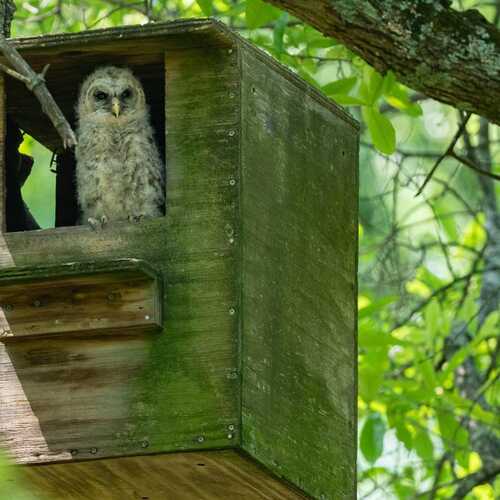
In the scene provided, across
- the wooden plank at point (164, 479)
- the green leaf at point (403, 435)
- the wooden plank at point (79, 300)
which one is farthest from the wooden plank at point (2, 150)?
the green leaf at point (403, 435)

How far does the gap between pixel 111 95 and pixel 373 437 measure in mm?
1939

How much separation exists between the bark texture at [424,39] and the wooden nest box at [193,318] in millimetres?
239

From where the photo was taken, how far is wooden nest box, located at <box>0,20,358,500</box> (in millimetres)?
3488

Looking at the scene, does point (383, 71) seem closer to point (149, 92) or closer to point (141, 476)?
point (149, 92)

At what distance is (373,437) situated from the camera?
545 cm

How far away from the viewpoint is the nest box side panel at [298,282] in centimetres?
359

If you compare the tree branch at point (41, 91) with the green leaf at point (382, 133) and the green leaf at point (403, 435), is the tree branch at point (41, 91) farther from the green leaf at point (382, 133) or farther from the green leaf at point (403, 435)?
the green leaf at point (403, 435)

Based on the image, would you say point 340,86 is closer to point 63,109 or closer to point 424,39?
point 424,39

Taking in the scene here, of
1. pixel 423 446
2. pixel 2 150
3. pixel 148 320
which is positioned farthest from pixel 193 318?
pixel 423 446

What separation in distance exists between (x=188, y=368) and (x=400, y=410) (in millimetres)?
2279

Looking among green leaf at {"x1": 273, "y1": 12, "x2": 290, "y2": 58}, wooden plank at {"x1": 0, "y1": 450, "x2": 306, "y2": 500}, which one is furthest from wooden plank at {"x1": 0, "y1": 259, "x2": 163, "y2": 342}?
green leaf at {"x1": 273, "y1": 12, "x2": 290, "y2": 58}

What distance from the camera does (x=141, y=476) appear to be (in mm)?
3637

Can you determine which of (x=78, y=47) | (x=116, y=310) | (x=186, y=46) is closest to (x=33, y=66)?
(x=78, y=47)

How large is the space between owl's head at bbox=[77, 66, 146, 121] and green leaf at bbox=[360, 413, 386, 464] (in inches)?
68.8
